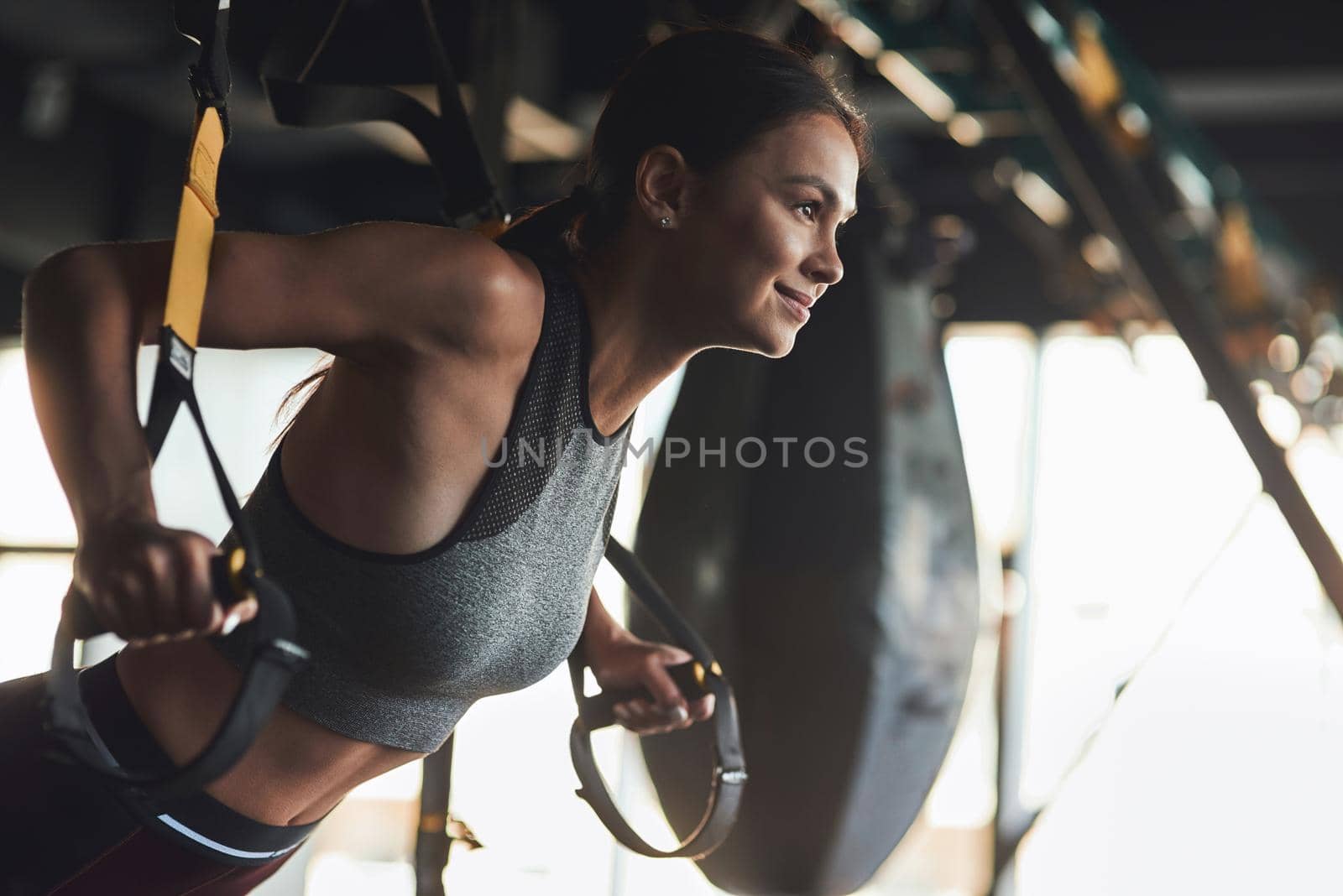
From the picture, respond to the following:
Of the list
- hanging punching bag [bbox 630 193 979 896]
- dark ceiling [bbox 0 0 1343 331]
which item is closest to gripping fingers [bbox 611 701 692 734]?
hanging punching bag [bbox 630 193 979 896]

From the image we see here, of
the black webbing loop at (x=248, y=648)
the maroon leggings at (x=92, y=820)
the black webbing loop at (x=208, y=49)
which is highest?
the black webbing loop at (x=208, y=49)

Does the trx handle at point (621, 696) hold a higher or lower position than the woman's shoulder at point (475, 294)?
lower

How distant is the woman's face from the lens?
75 cm

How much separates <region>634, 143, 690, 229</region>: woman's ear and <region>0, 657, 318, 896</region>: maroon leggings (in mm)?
403

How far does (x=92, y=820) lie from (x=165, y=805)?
5cm

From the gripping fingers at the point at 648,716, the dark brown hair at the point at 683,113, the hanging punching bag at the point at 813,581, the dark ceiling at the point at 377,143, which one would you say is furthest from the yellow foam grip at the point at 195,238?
the dark ceiling at the point at 377,143

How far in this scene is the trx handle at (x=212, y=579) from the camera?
0.47m

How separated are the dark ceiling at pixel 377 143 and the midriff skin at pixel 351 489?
64.6 inches

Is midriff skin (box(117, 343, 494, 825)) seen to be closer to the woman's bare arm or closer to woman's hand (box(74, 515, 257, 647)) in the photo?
the woman's bare arm

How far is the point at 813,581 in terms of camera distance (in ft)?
4.52

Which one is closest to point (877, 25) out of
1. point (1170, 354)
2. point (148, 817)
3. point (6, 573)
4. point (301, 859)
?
point (148, 817)

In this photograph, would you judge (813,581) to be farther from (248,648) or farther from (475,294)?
(248,648)

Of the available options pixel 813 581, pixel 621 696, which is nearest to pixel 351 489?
pixel 621 696

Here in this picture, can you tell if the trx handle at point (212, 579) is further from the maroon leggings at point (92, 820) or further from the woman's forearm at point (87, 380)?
the maroon leggings at point (92, 820)
